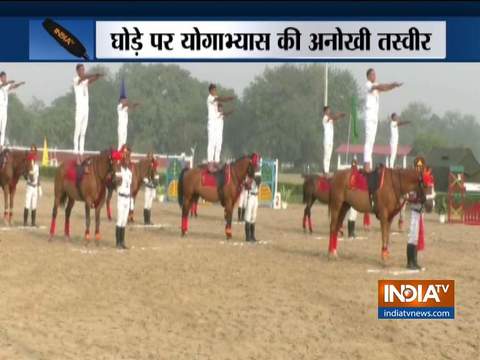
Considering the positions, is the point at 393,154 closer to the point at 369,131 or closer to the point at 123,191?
the point at 369,131

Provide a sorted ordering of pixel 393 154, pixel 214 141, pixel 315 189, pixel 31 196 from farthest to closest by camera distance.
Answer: pixel 315 189 → pixel 214 141 → pixel 31 196 → pixel 393 154

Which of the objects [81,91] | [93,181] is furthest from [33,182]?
[81,91]

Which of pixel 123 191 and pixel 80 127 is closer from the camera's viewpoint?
pixel 123 191

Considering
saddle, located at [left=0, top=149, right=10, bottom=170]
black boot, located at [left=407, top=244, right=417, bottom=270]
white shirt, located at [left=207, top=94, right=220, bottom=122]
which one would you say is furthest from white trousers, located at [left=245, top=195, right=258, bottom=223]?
saddle, located at [left=0, top=149, right=10, bottom=170]

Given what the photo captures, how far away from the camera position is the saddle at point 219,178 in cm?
1977

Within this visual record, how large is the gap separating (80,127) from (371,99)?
6781mm

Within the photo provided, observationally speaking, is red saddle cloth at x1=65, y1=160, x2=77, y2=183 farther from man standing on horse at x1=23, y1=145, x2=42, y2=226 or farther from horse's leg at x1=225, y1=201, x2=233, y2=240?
horse's leg at x1=225, y1=201, x2=233, y2=240

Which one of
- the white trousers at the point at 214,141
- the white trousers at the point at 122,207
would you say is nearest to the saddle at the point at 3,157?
the white trousers at the point at 214,141

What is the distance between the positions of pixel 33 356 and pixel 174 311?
9.35 ft

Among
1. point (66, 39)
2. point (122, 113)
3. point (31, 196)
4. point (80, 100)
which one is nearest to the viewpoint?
point (66, 39)

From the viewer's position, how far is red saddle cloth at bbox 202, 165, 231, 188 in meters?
19.8

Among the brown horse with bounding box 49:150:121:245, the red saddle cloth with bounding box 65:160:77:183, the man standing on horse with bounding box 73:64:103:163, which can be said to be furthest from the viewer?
the red saddle cloth with bounding box 65:160:77:183

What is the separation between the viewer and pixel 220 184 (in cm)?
1994

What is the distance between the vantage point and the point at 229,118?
7419cm
